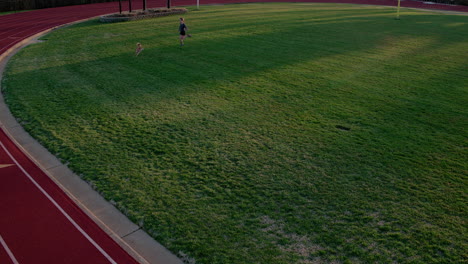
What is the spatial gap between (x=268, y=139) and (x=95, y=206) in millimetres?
5031

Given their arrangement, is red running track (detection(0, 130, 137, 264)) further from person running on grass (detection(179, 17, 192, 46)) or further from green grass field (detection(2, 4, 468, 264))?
person running on grass (detection(179, 17, 192, 46))

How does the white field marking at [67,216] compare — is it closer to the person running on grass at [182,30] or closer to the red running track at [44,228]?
the red running track at [44,228]

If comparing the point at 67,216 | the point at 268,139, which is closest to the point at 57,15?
the point at 268,139

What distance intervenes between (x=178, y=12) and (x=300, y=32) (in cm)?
1220

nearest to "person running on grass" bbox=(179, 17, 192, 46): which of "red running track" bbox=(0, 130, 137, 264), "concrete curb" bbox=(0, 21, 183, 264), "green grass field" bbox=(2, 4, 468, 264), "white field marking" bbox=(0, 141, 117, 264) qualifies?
"green grass field" bbox=(2, 4, 468, 264)

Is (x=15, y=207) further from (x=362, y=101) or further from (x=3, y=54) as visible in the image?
(x=3, y=54)

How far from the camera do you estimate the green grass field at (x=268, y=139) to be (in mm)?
7762

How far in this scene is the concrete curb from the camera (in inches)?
289

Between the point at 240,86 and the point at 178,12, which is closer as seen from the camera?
the point at 240,86

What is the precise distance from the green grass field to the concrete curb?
0.19 m

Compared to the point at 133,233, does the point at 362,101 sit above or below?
above

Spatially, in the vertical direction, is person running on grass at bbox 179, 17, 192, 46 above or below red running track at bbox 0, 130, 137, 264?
above

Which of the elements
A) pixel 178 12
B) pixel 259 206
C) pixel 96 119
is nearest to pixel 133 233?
pixel 259 206

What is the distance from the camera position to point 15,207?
8680mm
